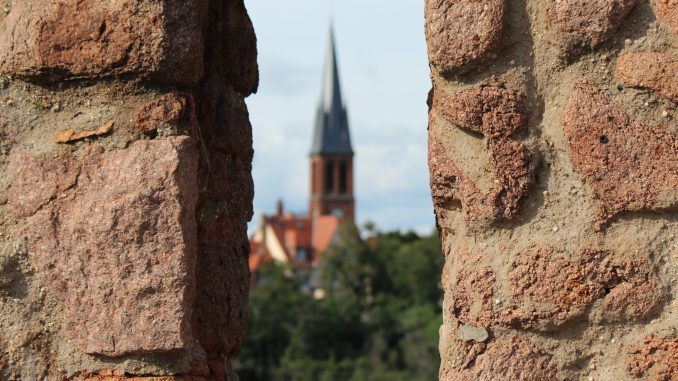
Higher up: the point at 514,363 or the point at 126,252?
the point at 126,252

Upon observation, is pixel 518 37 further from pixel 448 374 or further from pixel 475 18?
pixel 448 374

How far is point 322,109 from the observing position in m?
70.4

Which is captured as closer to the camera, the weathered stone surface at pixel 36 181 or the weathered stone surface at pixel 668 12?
the weathered stone surface at pixel 668 12

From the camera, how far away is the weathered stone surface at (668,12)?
6.30ft

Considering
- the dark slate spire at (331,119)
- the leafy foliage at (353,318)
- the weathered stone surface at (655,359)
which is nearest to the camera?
the weathered stone surface at (655,359)

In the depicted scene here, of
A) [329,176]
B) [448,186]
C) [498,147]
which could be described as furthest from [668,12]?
[329,176]

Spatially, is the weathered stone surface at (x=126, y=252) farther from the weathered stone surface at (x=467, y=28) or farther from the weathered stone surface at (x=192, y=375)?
the weathered stone surface at (x=467, y=28)

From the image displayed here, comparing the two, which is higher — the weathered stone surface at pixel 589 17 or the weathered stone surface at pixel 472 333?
the weathered stone surface at pixel 589 17

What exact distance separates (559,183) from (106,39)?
935mm

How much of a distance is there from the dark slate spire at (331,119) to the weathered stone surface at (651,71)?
66153 millimetres

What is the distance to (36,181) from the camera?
2172 mm

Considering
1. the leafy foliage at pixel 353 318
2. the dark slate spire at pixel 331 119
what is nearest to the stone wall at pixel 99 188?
the leafy foliage at pixel 353 318

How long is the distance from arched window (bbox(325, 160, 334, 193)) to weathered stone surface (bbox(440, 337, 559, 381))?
7425 centimetres

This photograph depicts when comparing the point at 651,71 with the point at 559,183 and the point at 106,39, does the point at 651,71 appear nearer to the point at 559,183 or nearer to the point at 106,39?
the point at 559,183
